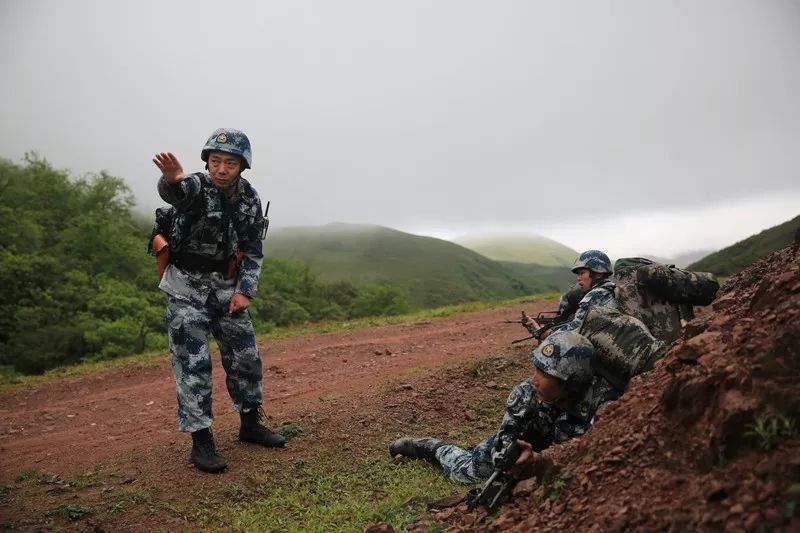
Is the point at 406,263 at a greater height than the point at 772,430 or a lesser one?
greater

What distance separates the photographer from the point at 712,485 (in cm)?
244

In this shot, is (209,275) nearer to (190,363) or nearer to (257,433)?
(190,363)

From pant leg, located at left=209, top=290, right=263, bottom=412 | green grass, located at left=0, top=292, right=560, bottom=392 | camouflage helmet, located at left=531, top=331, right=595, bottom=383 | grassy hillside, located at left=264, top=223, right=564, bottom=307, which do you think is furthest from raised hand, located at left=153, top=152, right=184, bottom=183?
grassy hillside, located at left=264, top=223, right=564, bottom=307

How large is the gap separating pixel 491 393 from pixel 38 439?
16.9 feet

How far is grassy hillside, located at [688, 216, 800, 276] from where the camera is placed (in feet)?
89.4

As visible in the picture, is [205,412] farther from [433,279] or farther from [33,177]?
[433,279]

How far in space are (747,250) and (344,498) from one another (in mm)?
32382

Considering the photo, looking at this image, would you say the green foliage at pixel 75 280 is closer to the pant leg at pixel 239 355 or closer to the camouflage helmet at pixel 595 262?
the pant leg at pixel 239 355

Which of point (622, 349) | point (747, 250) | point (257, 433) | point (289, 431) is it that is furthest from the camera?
point (747, 250)

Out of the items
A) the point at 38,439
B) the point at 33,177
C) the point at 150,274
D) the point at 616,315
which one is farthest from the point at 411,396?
the point at 33,177

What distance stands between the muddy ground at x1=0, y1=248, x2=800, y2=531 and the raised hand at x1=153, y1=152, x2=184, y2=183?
247 cm

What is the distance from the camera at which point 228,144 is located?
507 cm

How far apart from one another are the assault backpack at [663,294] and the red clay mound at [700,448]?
1736 mm

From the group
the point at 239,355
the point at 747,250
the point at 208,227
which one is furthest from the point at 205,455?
the point at 747,250
